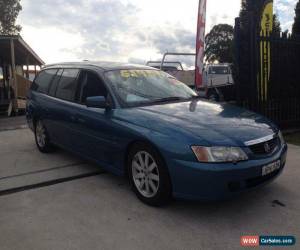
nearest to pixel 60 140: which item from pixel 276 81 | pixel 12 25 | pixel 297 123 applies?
pixel 276 81

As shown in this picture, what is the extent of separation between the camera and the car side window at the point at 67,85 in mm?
5422

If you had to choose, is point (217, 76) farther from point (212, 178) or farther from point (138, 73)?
point (212, 178)

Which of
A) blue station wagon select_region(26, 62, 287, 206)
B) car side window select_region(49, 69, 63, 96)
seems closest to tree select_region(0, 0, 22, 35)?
car side window select_region(49, 69, 63, 96)

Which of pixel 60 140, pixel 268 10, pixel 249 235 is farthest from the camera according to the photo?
pixel 268 10

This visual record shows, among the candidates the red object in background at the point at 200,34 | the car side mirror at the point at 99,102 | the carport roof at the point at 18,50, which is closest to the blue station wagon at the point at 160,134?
the car side mirror at the point at 99,102

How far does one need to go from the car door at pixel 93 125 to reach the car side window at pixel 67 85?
186 mm

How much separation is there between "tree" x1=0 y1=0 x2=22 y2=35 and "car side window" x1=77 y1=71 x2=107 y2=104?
32.5 meters

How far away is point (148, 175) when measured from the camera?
3916 mm

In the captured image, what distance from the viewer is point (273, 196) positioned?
4184 millimetres

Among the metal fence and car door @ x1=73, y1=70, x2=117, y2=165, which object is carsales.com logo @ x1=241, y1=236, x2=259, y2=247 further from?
the metal fence

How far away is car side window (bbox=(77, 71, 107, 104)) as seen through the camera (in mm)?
4784

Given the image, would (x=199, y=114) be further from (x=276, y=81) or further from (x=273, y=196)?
(x=276, y=81)

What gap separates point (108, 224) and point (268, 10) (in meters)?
7.49

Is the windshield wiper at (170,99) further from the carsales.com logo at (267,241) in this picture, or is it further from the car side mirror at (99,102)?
the carsales.com logo at (267,241)
